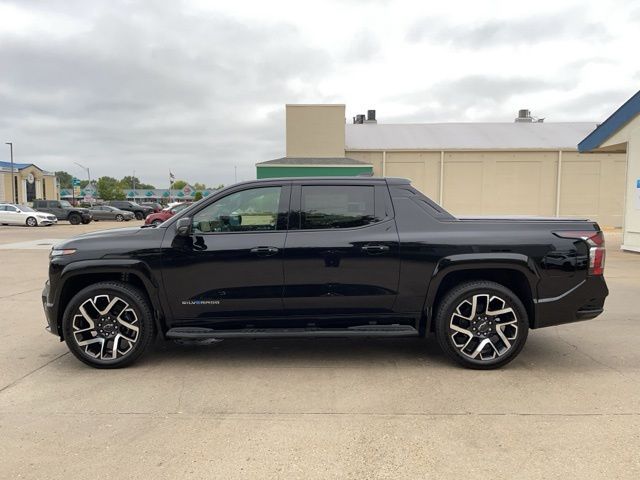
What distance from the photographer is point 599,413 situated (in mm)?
3523

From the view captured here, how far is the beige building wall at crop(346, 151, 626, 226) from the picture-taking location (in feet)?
90.6

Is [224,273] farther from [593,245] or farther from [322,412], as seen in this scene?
[593,245]

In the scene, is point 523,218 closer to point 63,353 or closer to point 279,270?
point 279,270

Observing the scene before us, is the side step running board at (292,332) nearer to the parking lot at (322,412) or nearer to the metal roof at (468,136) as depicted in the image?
the parking lot at (322,412)

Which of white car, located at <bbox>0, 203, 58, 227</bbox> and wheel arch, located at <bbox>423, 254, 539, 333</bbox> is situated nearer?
wheel arch, located at <bbox>423, 254, 539, 333</bbox>

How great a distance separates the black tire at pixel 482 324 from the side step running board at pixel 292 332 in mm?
359

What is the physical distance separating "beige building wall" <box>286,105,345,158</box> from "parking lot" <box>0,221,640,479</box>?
943 inches

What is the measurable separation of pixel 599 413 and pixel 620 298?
16.6 feet

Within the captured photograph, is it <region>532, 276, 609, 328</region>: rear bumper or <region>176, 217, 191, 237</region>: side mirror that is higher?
<region>176, 217, 191, 237</region>: side mirror

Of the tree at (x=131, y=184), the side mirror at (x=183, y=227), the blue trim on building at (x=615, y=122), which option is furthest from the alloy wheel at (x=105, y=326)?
the tree at (x=131, y=184)

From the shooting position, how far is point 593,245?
436 cm

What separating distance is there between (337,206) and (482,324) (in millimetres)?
1776

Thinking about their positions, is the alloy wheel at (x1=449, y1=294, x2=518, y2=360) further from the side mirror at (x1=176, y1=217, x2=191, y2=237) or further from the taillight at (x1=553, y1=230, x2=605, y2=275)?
the side mirror at (x1=176, y1=217, x2=191, y2=237)

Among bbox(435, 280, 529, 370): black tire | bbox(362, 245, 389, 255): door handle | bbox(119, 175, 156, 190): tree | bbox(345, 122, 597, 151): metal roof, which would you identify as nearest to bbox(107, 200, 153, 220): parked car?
bbox(345, 122, 597, 151): metal roof
